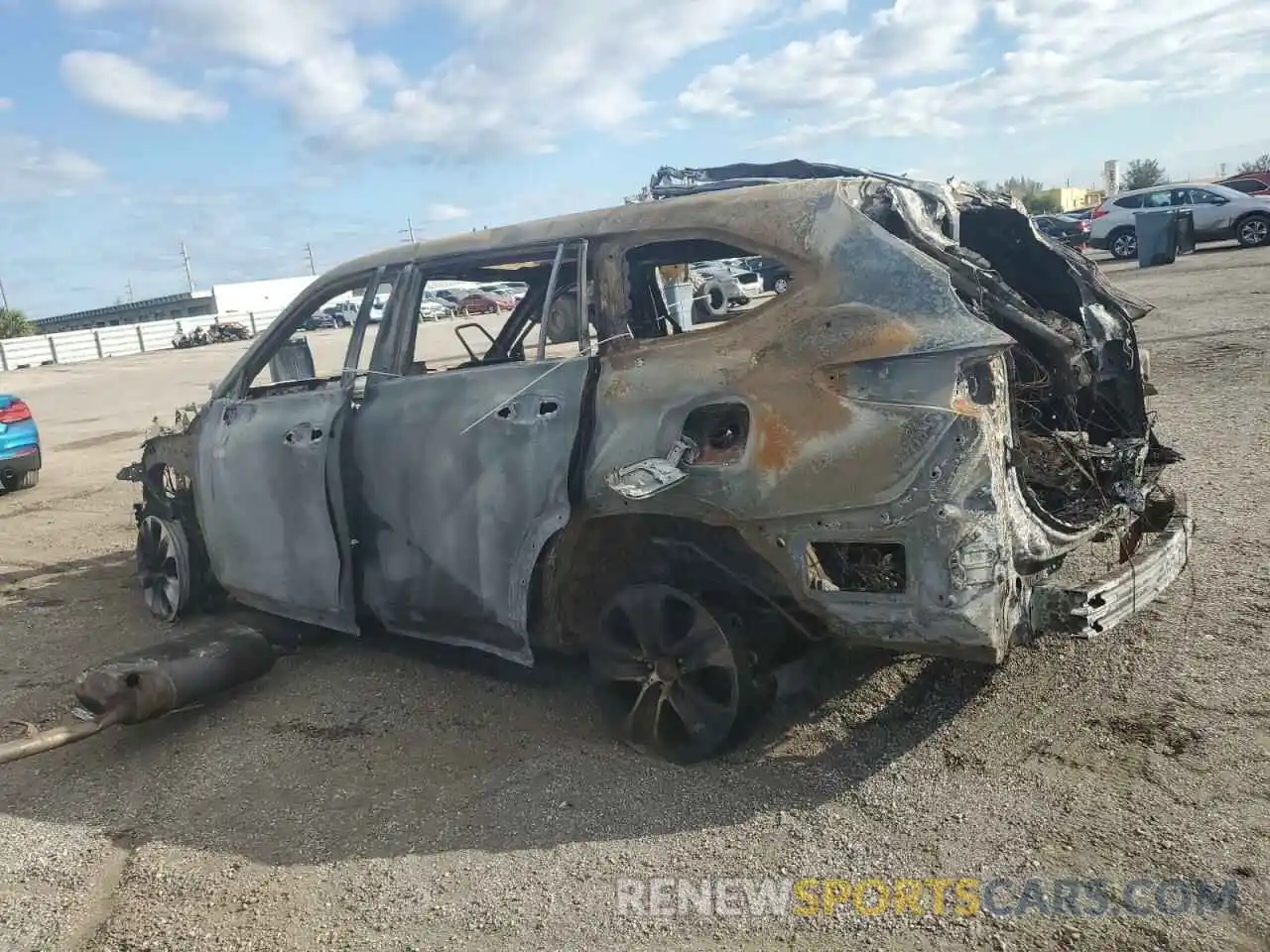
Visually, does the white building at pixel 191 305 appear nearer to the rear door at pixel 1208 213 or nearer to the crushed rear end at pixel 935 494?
the rear door at pixel 1208 213

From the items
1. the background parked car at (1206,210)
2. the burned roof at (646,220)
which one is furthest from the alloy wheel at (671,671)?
the background parked car at (1206,210)

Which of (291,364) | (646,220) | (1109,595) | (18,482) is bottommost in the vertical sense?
(18,482)

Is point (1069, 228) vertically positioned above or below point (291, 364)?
above

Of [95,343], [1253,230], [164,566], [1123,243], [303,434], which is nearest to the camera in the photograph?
[303,434]

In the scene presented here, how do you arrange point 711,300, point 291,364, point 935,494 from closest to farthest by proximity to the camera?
point 935,494
point 711,300
point 291,364

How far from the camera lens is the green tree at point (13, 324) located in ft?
181

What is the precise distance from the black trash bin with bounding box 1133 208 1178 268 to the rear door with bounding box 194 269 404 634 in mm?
22314

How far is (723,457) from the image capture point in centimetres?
325

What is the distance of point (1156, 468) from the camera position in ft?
14.4

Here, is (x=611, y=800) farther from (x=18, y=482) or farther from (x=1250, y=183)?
(x=1250, y=183)

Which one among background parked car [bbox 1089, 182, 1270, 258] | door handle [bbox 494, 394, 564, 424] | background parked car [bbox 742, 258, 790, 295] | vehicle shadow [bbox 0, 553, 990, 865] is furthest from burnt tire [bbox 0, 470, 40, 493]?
background parked car [bbox 1089, 182, 1270, 258]

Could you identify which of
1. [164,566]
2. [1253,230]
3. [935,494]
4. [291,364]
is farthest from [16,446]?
[1253,230]

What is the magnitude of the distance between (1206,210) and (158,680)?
26.4m

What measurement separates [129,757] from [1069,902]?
348 cm
